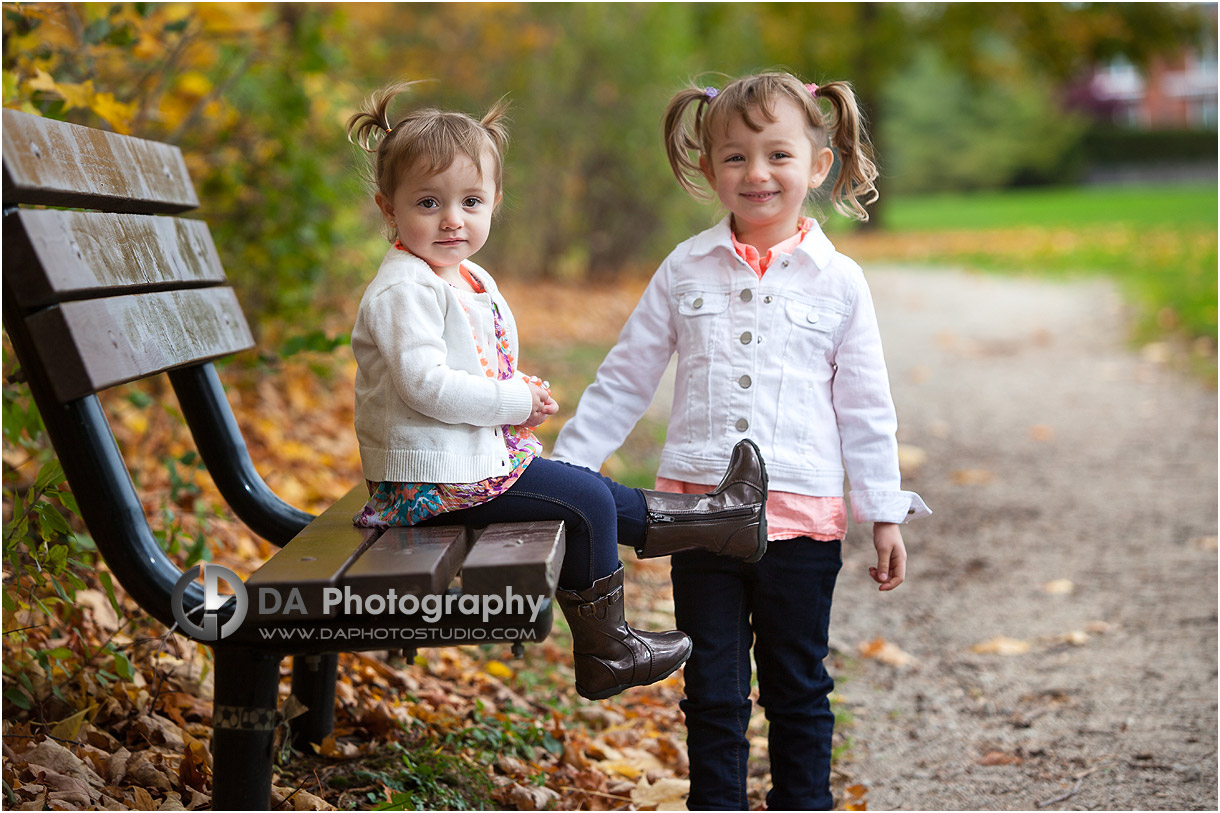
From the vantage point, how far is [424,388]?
181 centimetres

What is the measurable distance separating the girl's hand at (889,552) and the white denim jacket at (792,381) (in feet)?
0.10

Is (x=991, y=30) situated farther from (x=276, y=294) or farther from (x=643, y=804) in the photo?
(x=643, y=804)

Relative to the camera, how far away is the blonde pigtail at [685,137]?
2277 millimetres

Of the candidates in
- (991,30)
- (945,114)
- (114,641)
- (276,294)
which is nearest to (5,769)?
(114,641)

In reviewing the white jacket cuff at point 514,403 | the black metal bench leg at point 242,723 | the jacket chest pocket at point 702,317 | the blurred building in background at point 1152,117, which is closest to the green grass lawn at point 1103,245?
the blurred building in background at point 1152,117

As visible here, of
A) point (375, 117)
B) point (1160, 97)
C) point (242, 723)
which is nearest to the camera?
point (242, 723)

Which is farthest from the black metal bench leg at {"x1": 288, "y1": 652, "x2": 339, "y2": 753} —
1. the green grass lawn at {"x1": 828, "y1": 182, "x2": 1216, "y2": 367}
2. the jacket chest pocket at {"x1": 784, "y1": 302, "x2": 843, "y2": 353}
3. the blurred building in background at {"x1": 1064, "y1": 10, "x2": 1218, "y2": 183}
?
the blurred building in background at {"x1": 1064, "y1": 10, "x2": 1218, "y2": 183}

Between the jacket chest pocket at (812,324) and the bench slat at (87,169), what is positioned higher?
the bench slat at (87,169)

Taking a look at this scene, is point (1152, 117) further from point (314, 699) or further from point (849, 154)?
point (314, 699)

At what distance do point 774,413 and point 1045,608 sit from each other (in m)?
1.99

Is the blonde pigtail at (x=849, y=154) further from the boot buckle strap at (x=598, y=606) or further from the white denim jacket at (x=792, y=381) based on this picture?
the boot buckle strap at (x=598, y=606)

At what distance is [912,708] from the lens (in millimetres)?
3033

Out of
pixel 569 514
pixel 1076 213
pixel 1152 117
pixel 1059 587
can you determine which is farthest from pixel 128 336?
pixel 1152 117

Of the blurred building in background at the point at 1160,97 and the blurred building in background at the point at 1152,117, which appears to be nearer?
the blurred building in background at the point at 1152,117
